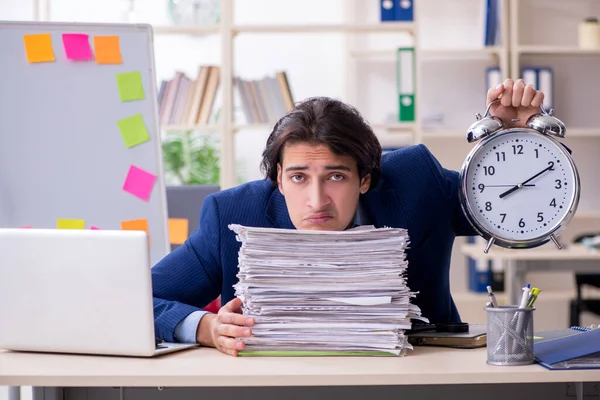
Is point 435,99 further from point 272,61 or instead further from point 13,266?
point 13,266

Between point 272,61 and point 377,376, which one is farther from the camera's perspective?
point 272,61

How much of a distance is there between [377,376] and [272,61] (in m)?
4.52

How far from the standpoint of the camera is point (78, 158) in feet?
8.21

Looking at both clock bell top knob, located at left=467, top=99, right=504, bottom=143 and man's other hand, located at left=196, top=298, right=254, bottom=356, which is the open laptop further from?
clock bell top knob, located at left=467, top=99, right=504, bottom=143

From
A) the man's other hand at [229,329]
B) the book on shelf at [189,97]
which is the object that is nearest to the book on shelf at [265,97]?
the book on shelf at [189,97]

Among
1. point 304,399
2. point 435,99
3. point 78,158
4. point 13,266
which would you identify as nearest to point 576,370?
point 304,399

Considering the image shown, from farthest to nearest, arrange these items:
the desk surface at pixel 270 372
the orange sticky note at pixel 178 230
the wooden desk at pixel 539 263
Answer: the wooden desk at pixel 539 263 < the orange sticky note at pixel 178 230 < the desk surface at pixel 270 372

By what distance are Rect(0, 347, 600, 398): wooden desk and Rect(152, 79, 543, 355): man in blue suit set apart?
0.12m

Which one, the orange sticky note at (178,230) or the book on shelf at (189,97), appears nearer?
the orange sticky note at (178,230)

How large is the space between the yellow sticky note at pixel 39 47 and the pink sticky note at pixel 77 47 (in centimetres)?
5

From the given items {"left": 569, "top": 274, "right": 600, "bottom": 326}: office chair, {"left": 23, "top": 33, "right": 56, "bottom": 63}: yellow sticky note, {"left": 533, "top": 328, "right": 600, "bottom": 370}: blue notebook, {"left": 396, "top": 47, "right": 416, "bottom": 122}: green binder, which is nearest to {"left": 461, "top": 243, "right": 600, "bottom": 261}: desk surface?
{"left": 569, "top": 274, "right": 600, "bottom": 326}: office chair

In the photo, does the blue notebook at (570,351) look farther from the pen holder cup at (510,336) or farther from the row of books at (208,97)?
the row of books at (208,97)

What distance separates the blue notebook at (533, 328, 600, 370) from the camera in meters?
1.33

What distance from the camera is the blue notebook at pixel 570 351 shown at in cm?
133
